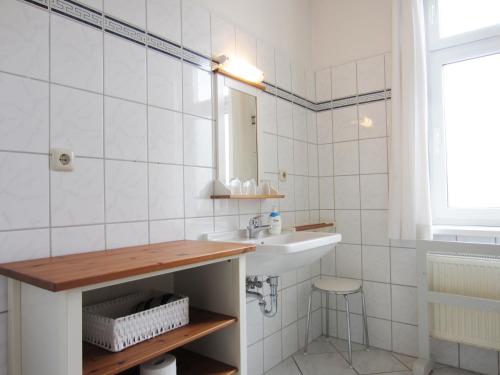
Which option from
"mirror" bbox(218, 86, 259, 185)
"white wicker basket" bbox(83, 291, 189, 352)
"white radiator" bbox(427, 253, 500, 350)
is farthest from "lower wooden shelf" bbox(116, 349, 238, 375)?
"white radiator" bbox(427, 253, 500, 350)

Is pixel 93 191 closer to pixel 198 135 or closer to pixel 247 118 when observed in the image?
pixel 198 135

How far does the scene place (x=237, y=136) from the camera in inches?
73.9

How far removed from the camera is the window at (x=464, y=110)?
6.77ft

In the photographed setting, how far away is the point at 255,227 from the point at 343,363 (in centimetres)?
105

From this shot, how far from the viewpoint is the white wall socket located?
115 cm

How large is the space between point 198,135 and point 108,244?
0.65 metres

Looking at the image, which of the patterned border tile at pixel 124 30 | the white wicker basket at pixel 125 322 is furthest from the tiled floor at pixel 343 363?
the patterned border tile at pixel 124 30

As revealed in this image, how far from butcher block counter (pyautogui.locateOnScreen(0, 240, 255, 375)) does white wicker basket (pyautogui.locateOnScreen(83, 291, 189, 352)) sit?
2cm

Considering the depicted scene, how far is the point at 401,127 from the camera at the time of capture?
2.17m

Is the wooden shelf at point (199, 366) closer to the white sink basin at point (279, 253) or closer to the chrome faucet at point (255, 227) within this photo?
the white sink basin at point (279, 253)

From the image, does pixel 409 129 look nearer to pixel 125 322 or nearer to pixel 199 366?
pixel 199 366

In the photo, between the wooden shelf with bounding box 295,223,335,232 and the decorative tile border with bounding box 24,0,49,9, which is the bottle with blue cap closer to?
the wooden shelf with bounding box 295,223,335,232

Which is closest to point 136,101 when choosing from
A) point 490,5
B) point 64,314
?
point 64,314

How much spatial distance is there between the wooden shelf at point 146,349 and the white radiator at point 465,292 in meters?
1.32
